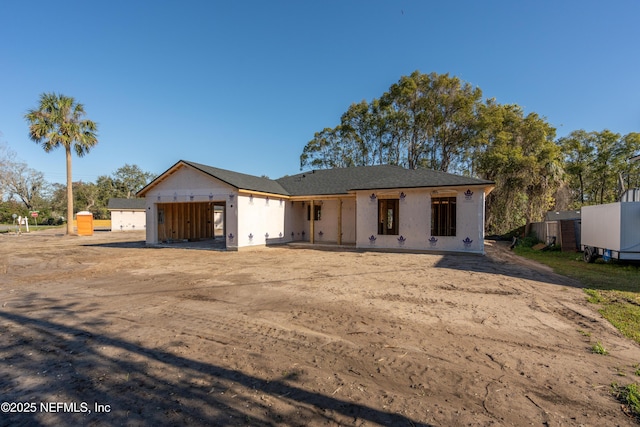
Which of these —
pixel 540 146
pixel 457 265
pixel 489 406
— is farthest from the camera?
pixel 540 146

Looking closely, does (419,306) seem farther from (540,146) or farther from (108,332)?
(540,146)

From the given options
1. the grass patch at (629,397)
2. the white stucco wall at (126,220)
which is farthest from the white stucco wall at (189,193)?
the white stucco wall at (126,220)

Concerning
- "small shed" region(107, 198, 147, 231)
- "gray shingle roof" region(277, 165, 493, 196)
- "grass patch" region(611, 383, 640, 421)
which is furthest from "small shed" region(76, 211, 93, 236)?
"grass patch" region(611, 383, 640, 421)

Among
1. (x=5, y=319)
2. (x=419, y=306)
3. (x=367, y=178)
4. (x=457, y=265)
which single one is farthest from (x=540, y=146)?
(x=5, y=319)

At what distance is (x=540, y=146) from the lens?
78.7ft

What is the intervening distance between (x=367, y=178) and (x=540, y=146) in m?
16.5

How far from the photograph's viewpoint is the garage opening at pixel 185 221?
18.4 metres

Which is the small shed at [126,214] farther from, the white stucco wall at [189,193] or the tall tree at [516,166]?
the tall tree at [516,166]

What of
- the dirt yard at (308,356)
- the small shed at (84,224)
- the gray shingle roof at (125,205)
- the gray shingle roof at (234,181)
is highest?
the gray shingle roof at (234,181)

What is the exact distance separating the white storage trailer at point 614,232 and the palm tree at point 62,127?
34.2 meters

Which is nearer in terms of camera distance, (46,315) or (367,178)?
(46,315)

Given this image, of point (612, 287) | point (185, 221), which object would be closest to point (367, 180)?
point (612, 287)

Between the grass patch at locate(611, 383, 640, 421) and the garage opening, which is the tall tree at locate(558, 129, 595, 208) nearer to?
the garage opening

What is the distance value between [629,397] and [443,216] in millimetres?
11548
